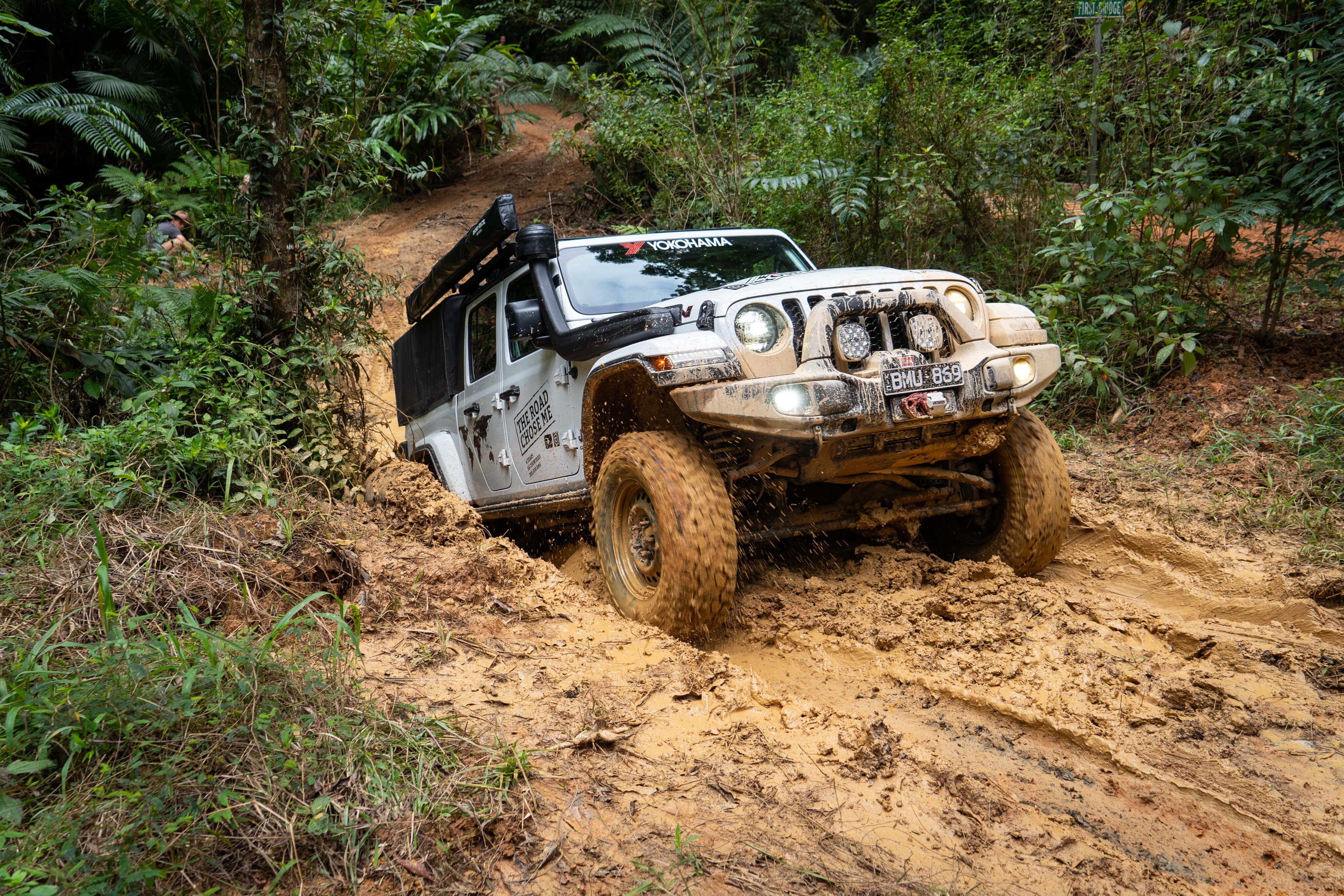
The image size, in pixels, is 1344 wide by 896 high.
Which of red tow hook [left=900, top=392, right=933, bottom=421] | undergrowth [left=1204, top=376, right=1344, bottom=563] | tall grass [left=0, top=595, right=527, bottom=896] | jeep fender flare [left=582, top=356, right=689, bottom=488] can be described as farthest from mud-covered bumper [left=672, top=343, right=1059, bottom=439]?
undergrowth [left=1204, top=376, right=1344, bottom=563]

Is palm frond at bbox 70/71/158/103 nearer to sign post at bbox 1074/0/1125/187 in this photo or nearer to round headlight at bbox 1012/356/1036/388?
sign post at bbox 1074/0/1125/187

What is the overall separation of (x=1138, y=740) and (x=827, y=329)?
Answer: 1.66 meters

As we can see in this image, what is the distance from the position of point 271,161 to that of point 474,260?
1.31 m

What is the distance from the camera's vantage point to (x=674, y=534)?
3.09 m

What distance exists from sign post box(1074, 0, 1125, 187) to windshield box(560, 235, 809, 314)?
125 inches

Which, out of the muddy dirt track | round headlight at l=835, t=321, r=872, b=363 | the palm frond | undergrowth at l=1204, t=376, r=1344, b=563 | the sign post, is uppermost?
the palm frond

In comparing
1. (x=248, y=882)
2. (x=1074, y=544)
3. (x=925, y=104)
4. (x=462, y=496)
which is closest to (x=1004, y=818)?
(x=248, y=882)

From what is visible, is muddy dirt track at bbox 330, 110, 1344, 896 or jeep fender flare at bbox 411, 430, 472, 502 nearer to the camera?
muddy dirt track at bbox 330, 110, 1344, 896

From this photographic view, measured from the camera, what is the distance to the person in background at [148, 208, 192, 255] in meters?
5.28

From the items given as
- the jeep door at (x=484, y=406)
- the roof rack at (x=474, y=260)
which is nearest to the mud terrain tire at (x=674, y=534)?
the roof rack at (x=474, y=260)

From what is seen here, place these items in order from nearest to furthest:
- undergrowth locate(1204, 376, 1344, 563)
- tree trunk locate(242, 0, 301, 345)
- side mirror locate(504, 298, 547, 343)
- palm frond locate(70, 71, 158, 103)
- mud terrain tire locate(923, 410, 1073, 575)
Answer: mud terrain tire locate(923, 410, 1073, 575) < side mirror locate(504, 298, 547, 343) < undergrowth locate(1204, 376, 1344, 563) < tree trunk locate(242, 0, 301, 345) < palm frond locate(70, 71, 158, 103)

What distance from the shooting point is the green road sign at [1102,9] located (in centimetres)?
607

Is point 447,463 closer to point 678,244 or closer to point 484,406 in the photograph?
point 484,406

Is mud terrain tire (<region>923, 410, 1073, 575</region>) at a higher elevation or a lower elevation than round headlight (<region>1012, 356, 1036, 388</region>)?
lower
